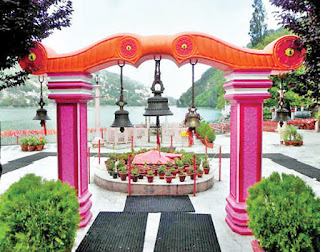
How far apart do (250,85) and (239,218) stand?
2695 mm

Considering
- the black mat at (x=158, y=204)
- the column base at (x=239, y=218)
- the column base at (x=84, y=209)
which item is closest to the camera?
the column base at (x=239, y=218)

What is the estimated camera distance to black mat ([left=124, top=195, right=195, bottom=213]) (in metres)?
7.27

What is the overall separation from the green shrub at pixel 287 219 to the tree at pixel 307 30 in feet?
7.25

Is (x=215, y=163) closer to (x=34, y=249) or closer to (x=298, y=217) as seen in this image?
(x=298, y=217)

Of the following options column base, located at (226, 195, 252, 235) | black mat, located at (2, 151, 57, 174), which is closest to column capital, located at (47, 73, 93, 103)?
column base, located at (226, 195, 252, 235)

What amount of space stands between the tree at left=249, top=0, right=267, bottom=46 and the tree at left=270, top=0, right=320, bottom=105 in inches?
1883

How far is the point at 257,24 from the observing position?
49656mm

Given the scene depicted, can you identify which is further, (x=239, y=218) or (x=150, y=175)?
(x=150, y=175)

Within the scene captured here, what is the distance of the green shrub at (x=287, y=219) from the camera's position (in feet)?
12.4

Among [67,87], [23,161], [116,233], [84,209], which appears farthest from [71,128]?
[23,161]

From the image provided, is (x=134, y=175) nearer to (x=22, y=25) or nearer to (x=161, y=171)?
(x=161, y=171)

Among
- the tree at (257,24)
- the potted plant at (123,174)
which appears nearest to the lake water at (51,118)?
the potted plant at (123,174)

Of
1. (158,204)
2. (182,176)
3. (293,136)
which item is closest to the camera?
(158,204)

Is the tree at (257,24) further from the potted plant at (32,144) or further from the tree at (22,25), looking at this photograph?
the tree at (22,25)
